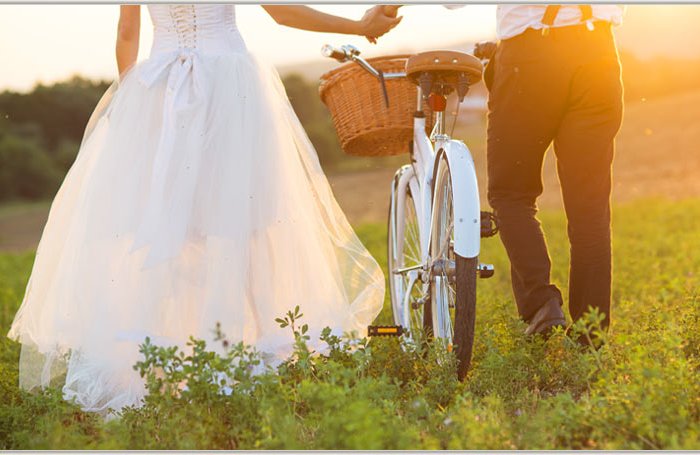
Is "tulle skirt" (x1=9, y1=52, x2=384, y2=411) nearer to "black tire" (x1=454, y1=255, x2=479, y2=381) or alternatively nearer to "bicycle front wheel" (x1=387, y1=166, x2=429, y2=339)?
"bicycle front wheel" (x1=387, y1=166, x2=429, y2=339)

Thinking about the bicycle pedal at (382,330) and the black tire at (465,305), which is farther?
the bicycle pedal at (382,330)

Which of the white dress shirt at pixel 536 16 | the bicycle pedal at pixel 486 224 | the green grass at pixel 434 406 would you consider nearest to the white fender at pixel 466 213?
the bicycle pedal at pixel 486 224

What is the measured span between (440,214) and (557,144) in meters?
0.65

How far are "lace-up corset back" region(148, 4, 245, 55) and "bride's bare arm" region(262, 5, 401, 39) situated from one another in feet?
0.87

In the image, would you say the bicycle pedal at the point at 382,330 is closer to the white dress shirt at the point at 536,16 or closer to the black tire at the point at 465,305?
the black tire at the point at 465,305

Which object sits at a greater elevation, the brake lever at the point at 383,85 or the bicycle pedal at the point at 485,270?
the brake lever at the point at 383,85

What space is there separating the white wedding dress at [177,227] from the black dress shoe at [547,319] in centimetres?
96

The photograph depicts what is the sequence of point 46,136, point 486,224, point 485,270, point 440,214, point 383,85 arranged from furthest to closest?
point 46,136, point 383,85, point 440,214, point 486,224, point 485,270

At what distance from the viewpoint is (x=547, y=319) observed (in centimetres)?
430

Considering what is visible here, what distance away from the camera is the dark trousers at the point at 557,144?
13.7 ft

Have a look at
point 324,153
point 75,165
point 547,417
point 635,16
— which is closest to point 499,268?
point 635,16

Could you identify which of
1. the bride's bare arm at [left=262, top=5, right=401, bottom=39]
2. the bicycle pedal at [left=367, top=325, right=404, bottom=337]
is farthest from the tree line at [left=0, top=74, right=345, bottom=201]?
the bicycle pedal at [left=367, top=325, right=404, bottom=337]

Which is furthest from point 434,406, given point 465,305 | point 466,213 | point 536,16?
point 536,16

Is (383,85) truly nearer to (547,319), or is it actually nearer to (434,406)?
(547,319)
